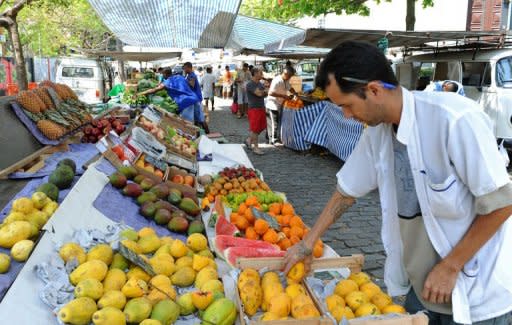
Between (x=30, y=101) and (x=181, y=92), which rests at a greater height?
(x=30, y=101)

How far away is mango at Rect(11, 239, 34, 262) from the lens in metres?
2.50

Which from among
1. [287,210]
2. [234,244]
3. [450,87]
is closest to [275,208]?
[287,210]

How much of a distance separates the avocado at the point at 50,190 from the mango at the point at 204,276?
4.92ft

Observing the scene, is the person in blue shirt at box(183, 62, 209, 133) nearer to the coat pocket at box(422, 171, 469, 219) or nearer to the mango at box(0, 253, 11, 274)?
the mango at box(0, 253, 11, 274)

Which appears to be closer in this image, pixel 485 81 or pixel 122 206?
pixel 122 206

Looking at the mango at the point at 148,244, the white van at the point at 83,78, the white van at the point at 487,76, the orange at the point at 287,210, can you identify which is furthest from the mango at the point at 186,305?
the white van at the point at 83,78

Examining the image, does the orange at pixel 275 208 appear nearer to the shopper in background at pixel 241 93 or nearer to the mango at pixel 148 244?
the mango at pixel 148 244

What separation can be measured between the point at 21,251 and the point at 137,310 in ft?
2.97

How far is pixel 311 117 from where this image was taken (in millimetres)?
10891

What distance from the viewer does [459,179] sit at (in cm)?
166

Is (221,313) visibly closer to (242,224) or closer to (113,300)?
(113,300)

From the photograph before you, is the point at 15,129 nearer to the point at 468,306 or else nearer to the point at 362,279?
the point at 362,279

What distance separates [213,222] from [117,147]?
1.84 meters

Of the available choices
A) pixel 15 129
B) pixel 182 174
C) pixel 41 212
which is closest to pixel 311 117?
pixel 182 174
